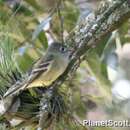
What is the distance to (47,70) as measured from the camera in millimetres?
1043

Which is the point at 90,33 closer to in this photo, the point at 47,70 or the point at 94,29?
the point at 94,29

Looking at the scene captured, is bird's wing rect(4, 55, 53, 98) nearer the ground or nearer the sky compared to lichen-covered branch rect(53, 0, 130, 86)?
nearer the ground

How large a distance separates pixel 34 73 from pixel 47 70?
0.11 feet

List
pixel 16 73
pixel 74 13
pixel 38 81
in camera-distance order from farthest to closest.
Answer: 1. pixel 74 13
2. pixel 16 73
3. pixel 38 81

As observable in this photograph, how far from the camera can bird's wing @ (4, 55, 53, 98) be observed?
1.05 m

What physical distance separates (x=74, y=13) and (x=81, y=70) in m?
0.20

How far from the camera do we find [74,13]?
6.04 ft

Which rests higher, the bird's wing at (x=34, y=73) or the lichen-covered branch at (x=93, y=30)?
the lichen-covered branch at (x=93, y=30)

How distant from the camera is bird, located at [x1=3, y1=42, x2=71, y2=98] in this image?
103 cm

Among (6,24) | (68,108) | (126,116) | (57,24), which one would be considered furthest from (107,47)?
(68,108)

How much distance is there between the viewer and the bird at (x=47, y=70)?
1.03 meters

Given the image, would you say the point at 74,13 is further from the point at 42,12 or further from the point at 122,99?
the point at 122,99

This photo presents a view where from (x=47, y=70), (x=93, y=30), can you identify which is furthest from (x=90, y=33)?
(x=47, y=70)

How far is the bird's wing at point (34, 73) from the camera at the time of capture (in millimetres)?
1052
